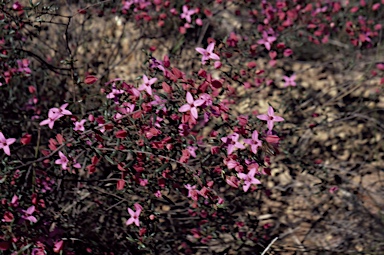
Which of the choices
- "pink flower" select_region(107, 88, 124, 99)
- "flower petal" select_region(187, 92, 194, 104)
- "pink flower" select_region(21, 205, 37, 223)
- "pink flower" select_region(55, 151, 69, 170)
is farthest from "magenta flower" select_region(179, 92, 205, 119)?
"pink flower" select_region(21, 205, 37, 223)

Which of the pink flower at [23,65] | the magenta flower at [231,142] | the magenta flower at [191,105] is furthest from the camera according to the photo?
the pink flower at [23,65]

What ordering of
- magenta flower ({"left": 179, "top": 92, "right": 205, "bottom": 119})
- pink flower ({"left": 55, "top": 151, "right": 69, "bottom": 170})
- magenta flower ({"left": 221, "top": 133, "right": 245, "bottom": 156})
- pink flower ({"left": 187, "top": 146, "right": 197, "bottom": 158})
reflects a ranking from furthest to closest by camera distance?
pink flower ({"left": 187, "top": 146, "right": 197, "bottom": 158}) < pink flower ({"left": 55, "top": 151, "right": 69, "bottom": 170}) < magenta flower ({"left": 221, "top": 133, "right": 245, "bottom": 156}) < magenta flower ({"left": 179, "top": 92, "right": 205, "bottom": 119})

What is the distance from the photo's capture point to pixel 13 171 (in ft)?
7.56

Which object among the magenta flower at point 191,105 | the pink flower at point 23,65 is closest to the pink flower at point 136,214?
the magenta flower at point 191,105

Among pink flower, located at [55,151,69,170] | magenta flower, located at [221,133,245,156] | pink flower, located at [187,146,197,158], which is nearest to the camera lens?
magenta flower, located at [221,133,245,156]

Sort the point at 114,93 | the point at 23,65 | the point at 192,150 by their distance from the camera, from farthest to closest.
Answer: the point at 23,65, the point at 192,150, the point at 114,93

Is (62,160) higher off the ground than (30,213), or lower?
higher

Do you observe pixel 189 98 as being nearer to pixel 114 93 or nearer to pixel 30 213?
pixel 114 93

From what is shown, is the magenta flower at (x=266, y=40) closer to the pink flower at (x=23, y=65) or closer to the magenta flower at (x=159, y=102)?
the magenta flower at (x=159, y=102)

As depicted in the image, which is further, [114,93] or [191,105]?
[114,93]

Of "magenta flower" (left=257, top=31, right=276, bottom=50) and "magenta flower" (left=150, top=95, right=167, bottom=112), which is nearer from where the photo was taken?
"magenta flower" (left=150, top=95, right=167, bottom=112)

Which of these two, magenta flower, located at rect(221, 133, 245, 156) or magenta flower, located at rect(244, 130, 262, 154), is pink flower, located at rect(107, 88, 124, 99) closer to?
magenta flower, located at rect(221, 133, 245, 156)

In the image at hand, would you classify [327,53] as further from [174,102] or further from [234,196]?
[174,102]

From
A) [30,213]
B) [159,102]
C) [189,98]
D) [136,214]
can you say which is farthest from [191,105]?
[30,213]
